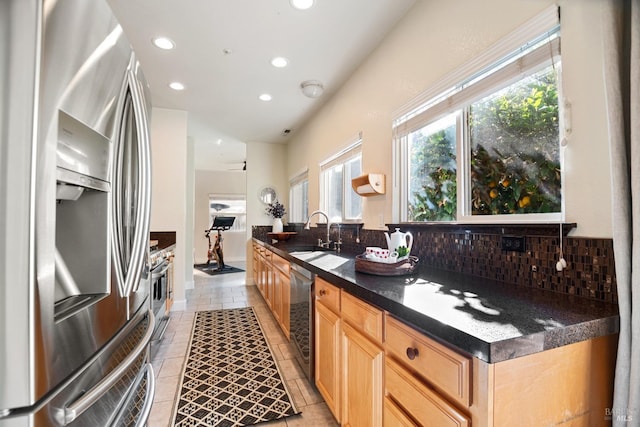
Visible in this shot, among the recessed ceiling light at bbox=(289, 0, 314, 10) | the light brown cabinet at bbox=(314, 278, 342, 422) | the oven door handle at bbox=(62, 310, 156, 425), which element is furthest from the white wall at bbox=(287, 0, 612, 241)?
the oven door handle at bbox=(62, 310, 156, 425)

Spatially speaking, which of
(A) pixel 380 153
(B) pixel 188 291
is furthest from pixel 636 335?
(B) pixel 188 291

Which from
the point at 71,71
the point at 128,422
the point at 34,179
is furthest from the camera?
the point at 128,422

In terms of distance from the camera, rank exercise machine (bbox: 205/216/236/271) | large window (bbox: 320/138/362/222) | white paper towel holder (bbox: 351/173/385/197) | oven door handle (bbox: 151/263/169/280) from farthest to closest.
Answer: exercise machine (bbox: 205/216/236/271) → large window (bbox: 320/138/362/222) → oven door handle (bbox: 151/263/169/280) → white paper towel holder (bbox: 351/173/385/197)

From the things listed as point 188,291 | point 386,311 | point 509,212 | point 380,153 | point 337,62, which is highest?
point 337,62

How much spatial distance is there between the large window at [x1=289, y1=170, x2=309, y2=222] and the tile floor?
4.95 ft

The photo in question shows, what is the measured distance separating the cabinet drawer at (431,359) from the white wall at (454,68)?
770 millimetres

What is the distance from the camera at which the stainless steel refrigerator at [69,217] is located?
0.62 meters

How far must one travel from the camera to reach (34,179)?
25.3 inches

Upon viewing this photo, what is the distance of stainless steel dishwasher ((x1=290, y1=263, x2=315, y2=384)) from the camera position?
2.05m

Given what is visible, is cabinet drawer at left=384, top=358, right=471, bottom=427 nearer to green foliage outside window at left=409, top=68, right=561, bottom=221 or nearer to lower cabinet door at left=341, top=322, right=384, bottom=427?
lower cabinet door at left=341, top=322, right=384, bottom=427

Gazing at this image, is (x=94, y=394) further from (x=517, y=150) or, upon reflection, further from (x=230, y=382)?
(x=517, y=150)

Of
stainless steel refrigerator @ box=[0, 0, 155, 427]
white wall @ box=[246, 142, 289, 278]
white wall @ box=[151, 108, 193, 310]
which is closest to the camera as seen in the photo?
stainless steel refrigerator @ box=[0, 0, 155, 427]

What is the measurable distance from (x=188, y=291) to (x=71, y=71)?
4.90m

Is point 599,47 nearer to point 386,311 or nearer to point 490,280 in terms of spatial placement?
point 490,280
